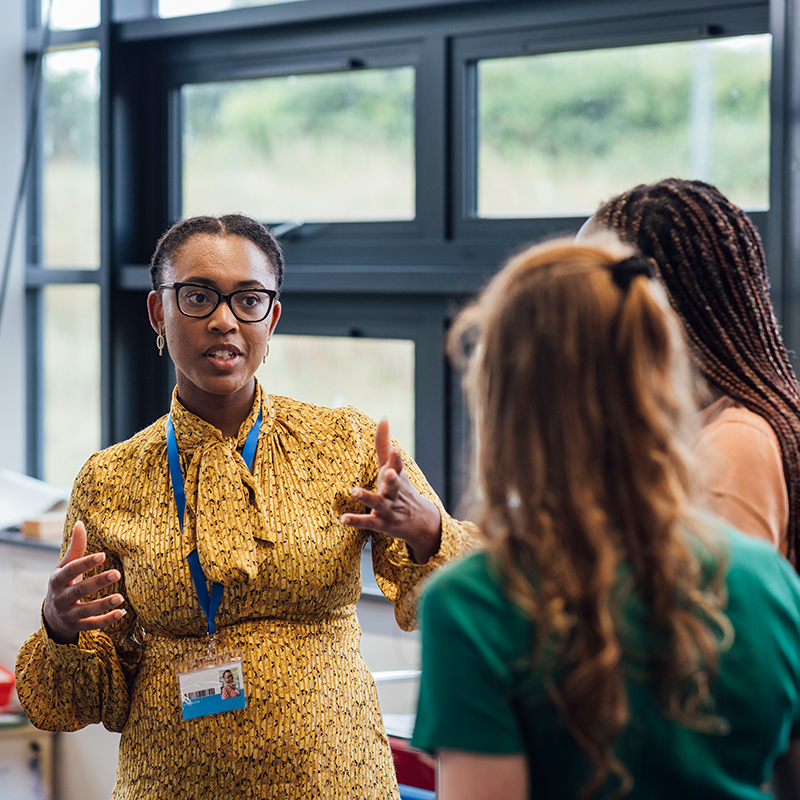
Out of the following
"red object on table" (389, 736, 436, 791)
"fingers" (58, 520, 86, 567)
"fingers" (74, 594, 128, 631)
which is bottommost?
"red object on table" (389, 736, 436, 791)

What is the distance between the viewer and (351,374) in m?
3.06

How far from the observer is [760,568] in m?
0.82

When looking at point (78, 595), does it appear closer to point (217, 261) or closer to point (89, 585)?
point (89, 585)

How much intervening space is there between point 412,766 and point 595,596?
1518mm

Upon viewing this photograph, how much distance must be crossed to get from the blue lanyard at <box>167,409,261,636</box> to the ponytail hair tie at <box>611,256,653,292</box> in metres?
0.83

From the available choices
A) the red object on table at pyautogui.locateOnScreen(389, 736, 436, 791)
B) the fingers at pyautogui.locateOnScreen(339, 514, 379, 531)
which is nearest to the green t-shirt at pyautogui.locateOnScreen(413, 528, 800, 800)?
the fingers at pyautogui.locateOnScreen(339, 514, 379, 531)

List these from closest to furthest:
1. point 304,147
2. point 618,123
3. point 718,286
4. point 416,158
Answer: point 718,286 → point 618,123 → point 416,158 → point 304,147

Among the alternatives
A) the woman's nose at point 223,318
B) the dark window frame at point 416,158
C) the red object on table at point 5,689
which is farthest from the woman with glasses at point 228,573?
the red object on table at point 5,689

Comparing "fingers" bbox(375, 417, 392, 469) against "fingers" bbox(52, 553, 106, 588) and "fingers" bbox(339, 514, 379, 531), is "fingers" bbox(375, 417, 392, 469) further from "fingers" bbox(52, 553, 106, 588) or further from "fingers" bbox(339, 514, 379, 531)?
"fingers" bbox(52, 553, 106, 588)

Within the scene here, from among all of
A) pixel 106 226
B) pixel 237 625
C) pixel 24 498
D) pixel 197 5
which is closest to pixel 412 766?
pixel 237 625

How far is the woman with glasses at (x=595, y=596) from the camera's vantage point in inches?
30.1

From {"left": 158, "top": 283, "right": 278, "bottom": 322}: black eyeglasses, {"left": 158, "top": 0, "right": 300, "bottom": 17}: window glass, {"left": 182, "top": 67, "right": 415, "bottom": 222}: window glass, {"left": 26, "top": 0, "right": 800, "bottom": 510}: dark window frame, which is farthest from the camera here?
{"left": 158, "top": 0, "right": 300, "bottom": 17}: window glass

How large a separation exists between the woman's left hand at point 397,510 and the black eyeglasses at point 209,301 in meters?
0.30

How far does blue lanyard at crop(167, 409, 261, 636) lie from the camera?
55.3 inches
